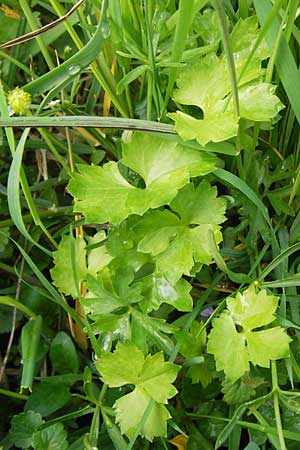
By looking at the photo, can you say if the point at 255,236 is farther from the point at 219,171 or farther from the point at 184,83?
the point at 184,83

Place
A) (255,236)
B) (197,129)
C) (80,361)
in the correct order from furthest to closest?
1. (80,361)
2. (255,236)
3. (197,129)

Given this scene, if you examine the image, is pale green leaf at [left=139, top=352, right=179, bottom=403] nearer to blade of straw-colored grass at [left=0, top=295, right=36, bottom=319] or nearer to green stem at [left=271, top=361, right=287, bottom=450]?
green stem at [left=271, top=361, right=287, bottom=450]

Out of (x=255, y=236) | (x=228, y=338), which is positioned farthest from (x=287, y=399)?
(x=255, y=236)

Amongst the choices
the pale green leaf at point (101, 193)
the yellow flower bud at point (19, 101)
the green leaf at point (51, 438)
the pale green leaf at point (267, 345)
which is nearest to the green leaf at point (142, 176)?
the pale green leaf at point (101, 193)

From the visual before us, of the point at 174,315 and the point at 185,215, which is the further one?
the point at 174,315

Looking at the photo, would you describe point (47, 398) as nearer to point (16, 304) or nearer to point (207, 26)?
point (16, 304)

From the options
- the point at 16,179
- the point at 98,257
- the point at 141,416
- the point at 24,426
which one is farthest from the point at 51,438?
the point at 16,179
